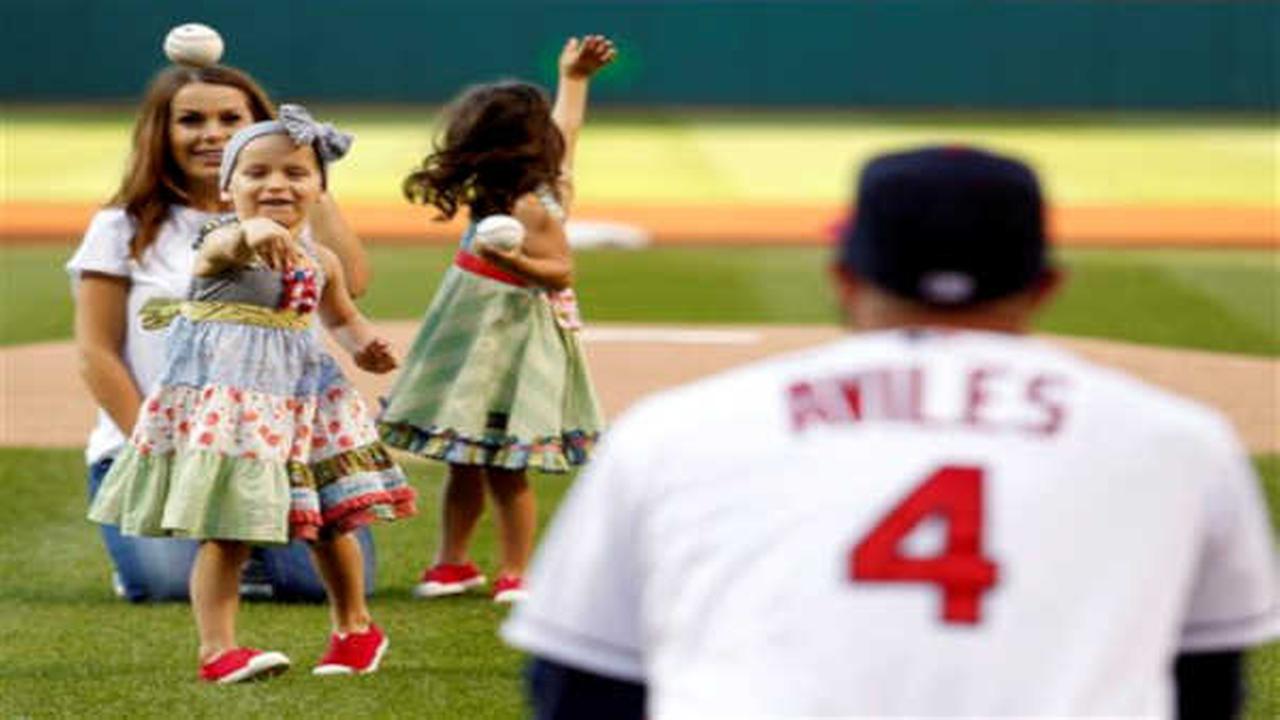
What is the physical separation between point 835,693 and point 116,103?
4045 cm

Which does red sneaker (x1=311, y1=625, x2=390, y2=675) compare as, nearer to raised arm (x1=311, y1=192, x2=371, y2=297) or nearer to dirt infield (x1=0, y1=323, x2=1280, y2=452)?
raised arm (x1=311, y1=192, x2=371, y2=297)

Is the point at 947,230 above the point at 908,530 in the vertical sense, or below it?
above

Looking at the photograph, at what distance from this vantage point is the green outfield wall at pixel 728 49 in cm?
4119

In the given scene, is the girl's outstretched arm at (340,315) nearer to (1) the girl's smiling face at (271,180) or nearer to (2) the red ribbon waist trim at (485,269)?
(1) the girl's smiling face at (271,180)

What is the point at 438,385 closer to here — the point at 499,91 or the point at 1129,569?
the point at 499,91

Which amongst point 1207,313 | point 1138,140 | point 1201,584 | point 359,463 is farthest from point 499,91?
point 1138,140

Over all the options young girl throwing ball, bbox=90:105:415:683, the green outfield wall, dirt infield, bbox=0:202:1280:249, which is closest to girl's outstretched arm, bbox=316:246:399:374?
young girl throwing ball, bbox=90:105:415:683

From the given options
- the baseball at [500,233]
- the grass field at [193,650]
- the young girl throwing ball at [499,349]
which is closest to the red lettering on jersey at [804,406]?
the grass field at [193,650]

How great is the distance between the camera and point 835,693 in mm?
2469

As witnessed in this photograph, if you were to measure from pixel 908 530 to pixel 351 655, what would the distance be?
3.90 metres

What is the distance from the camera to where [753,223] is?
2241 centimetres

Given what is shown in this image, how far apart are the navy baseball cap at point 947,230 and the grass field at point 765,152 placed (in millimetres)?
20302

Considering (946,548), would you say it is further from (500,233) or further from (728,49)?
(728,49)

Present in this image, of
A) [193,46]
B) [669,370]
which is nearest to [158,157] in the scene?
[193,46]
